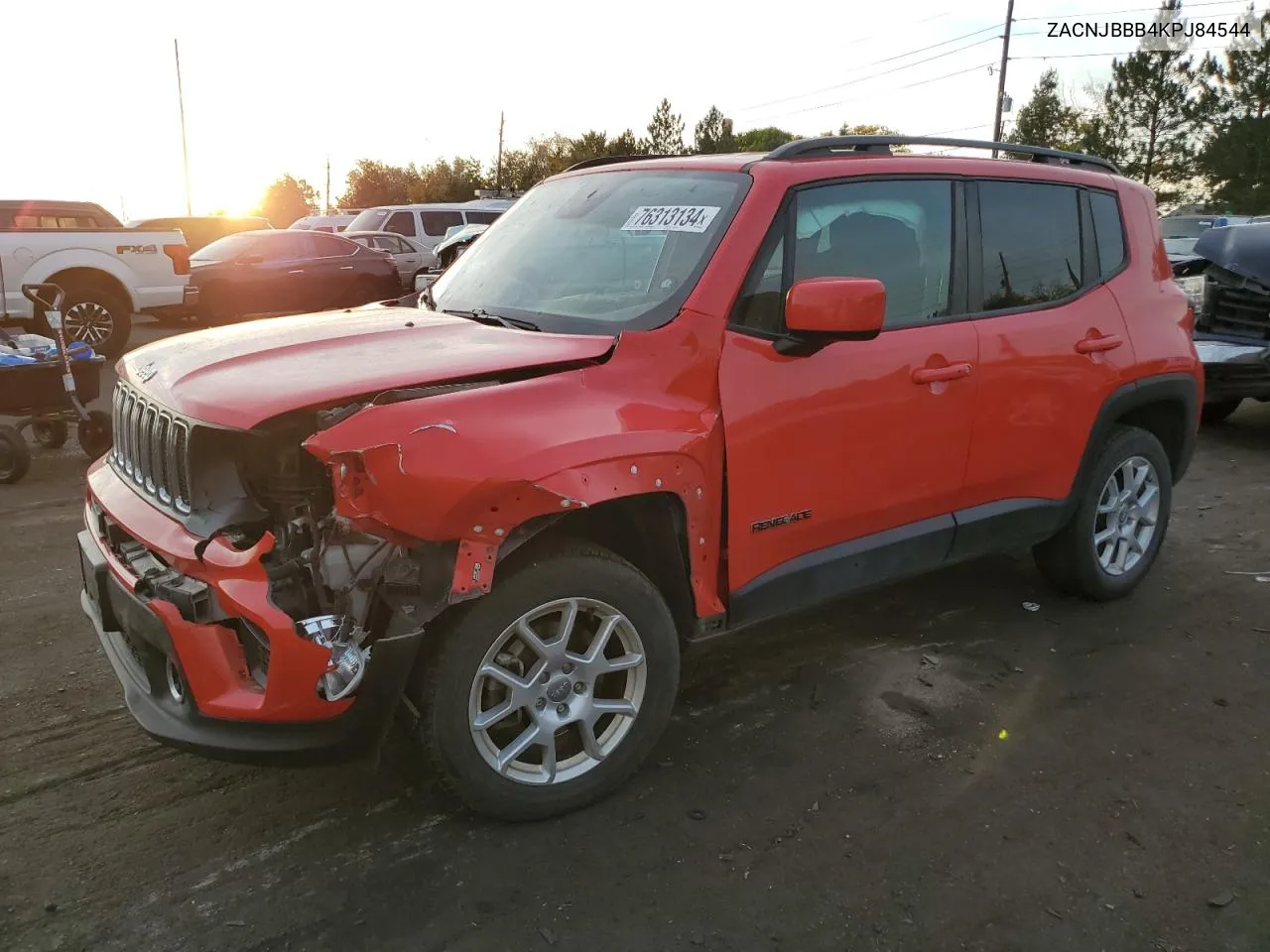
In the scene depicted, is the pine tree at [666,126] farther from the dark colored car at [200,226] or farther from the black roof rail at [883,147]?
the black roof rail at [883,147]

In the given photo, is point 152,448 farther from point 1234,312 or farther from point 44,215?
point 44,215

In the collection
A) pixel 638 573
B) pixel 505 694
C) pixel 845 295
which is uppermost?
pixel 845 295

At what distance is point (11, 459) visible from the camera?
6.61m

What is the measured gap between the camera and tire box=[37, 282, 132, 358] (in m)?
11.3

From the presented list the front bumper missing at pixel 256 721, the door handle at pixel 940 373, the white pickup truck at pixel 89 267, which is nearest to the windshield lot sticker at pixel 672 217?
the door handle at pixel 940 373

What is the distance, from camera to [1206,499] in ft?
21.1

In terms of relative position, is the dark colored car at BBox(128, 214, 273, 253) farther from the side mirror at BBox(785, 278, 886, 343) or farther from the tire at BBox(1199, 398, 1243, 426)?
the side mirror at BBox(785, 278, 886, 343)

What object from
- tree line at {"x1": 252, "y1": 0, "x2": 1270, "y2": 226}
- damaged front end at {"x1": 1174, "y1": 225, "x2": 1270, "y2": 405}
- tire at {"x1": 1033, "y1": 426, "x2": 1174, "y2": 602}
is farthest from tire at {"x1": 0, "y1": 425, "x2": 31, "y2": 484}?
tree line at {"x1": 252, "y1": 0, "x2": 1270, "y2": 226}

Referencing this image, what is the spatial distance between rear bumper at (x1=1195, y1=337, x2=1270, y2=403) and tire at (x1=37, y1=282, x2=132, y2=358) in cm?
1121

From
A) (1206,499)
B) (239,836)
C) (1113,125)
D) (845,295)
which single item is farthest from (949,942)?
(1113,125)

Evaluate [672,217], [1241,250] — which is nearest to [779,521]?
[672,217]

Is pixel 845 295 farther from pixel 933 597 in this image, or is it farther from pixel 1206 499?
pixel 1206 499

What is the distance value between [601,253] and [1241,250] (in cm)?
683

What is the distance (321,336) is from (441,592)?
117 centimetres
